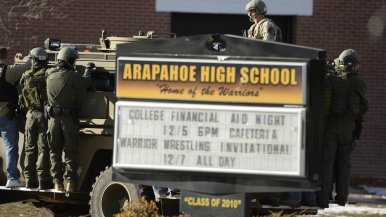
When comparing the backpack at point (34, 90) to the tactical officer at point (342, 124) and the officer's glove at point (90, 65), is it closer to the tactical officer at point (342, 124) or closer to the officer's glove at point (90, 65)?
the officer's glove at point (90, 65)

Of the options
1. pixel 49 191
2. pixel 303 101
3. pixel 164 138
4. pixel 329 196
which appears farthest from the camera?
pixel 49 191

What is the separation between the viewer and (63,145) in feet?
36.5

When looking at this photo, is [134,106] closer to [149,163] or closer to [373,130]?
[149,163]

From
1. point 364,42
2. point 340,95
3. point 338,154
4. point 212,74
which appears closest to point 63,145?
point 338,154

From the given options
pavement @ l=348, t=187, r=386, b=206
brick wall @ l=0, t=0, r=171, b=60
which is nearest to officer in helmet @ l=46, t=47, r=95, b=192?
pavement @ l=348, t=187, r=386, b=206

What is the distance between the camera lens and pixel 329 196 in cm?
1024

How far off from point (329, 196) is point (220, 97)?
310cm

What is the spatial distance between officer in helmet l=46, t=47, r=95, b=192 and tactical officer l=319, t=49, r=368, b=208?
2.82 m

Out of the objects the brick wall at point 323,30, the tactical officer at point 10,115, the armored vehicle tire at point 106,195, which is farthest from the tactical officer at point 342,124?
the brick wall at point 323,30

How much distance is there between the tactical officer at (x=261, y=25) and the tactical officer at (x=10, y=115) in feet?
9.32

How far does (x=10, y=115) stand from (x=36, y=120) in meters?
0.61

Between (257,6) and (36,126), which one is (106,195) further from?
(257,6)

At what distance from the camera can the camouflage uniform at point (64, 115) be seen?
1092 cm

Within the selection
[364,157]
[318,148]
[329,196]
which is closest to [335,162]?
[329,196]
